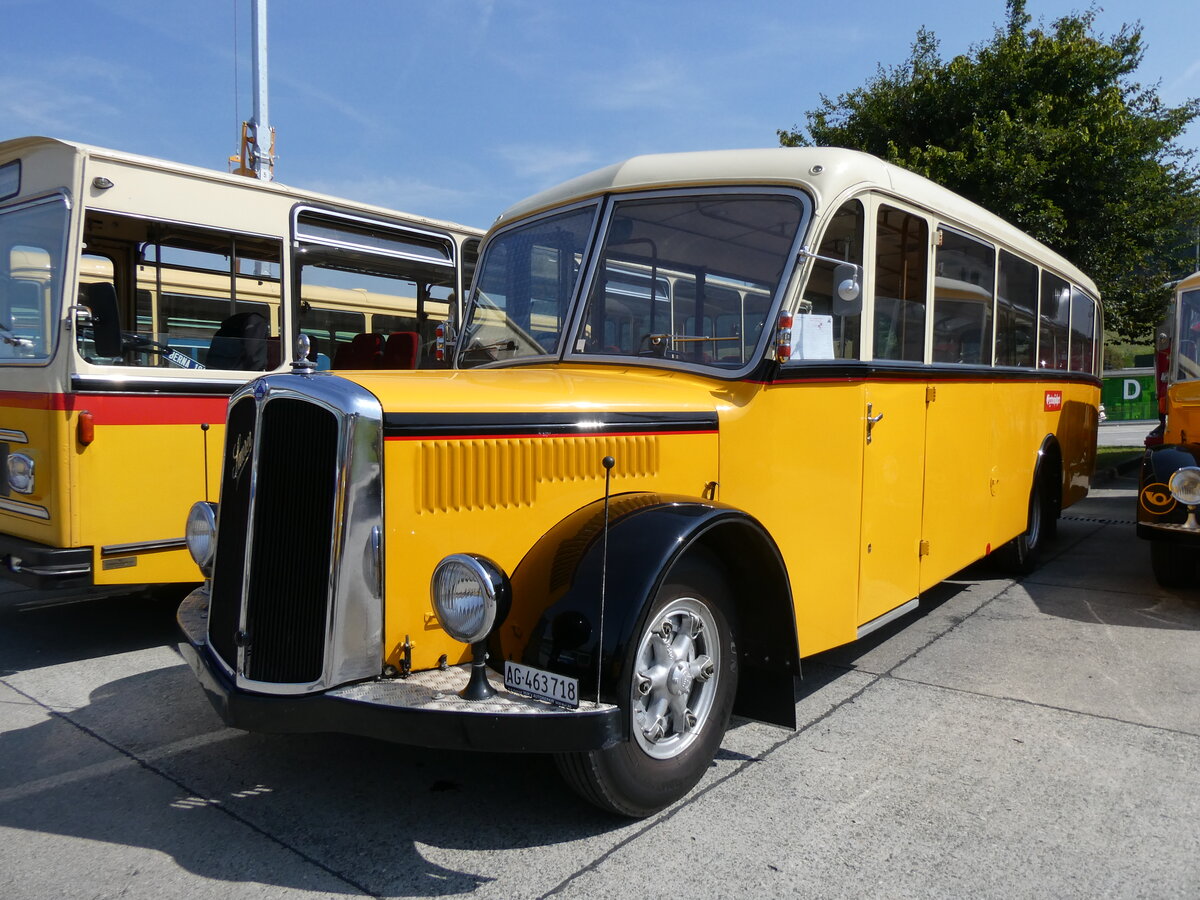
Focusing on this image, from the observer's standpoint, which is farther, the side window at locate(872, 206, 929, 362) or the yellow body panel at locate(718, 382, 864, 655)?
the side window at locate(872, 206, 929, 362)

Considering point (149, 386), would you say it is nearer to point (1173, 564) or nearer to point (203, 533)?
point (203, 533)

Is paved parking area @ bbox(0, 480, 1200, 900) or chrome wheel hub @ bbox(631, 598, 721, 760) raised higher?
chrome wheel hub @ bbox(631, 598, 721, 760)

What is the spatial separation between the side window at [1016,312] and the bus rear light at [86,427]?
5.37 m

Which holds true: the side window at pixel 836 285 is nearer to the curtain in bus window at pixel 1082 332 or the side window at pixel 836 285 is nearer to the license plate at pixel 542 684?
the license plate at pixel 542 684

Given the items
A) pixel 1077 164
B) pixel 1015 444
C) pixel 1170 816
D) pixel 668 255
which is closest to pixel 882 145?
pixel 1077 164

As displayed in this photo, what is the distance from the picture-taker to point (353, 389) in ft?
8.87

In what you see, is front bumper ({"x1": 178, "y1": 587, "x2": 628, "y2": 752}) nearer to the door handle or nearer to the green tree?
the door handle

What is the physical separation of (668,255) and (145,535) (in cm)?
337

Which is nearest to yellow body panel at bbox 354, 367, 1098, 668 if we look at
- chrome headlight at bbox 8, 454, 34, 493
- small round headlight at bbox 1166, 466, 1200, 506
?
small round headlight at bbox 1166, 466, 1200, 506

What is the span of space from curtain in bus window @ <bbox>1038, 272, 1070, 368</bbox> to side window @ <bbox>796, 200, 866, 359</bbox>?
11.6 feet

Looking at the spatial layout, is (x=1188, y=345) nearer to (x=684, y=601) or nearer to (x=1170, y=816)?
(x=1170, y=816)

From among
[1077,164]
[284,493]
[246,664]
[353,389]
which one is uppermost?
[1077,164]

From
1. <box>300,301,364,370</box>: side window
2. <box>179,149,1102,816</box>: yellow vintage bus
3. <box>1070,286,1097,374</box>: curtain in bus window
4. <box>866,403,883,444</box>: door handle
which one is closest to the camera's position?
<box>179,149,1102,816</box>: yellow vintage bus

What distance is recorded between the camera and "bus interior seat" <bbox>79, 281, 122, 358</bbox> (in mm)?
4672
